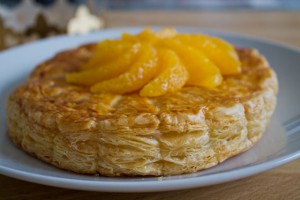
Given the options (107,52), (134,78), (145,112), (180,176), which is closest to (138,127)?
(145,112)

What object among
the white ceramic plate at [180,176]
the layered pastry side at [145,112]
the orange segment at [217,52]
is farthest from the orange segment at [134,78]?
the white ceramic plate at [180,176]

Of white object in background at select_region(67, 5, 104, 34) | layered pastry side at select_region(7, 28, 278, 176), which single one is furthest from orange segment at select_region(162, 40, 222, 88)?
white object in background at select_region(67, 5, 104, 34)

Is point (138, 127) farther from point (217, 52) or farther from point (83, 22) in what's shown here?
point (83, 22)

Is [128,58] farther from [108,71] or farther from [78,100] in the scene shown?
[78,100]

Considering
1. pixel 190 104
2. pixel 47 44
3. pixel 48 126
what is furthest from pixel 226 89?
pixel 47 44

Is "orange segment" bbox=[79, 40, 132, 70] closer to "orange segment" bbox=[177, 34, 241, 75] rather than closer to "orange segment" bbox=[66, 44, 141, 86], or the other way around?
"orange segment" bbox=[66, 44, 141, 86]

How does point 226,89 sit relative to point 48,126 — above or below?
above
